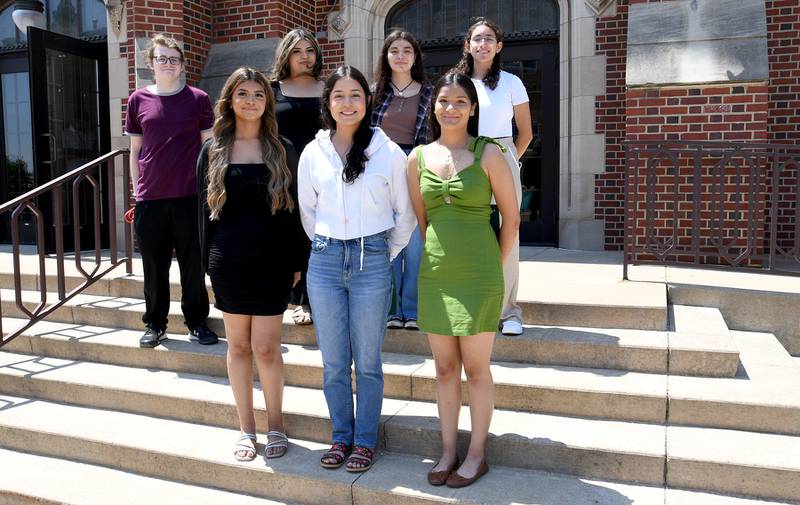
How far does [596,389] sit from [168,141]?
2880 millimetres

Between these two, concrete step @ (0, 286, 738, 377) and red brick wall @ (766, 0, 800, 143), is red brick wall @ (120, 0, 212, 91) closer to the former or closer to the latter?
concrete step @ (0, 286, 738, 377)

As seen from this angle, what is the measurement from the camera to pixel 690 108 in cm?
548

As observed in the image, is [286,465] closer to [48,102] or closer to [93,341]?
[93,341]

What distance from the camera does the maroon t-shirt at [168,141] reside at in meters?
4.15

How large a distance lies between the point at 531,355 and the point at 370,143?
62.2 inches

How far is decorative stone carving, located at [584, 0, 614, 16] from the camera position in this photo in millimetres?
6629

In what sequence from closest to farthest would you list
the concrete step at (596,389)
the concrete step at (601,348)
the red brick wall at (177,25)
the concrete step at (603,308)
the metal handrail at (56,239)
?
the concrete step at (596,389) → the concrete step at (601,348) → the concrete step at (603,308) → the metal handrail at (56,239) → the red brick wall at (177,25)

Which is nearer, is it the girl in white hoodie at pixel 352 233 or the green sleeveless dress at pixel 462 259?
the green sleeveless dress at pixel 462 259

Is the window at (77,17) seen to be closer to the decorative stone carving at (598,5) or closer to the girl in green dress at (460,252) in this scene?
the decorative stone carving at (598,5)

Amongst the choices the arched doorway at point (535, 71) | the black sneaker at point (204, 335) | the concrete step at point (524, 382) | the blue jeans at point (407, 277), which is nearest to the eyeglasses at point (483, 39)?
the blue jeans at point (407, 277)

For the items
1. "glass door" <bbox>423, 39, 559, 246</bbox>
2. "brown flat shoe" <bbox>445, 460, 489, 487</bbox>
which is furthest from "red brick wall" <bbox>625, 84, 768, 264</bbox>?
"brown flat shoe" <bbox>445, 460, 489, 487</bbox>

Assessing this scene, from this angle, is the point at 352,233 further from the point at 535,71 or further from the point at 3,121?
the point at 3,121

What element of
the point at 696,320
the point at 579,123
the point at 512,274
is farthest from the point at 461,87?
the point at 579,123

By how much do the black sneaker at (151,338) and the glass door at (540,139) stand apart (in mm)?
4213
